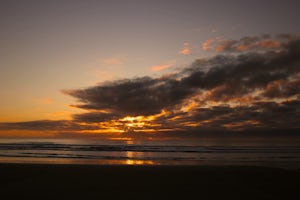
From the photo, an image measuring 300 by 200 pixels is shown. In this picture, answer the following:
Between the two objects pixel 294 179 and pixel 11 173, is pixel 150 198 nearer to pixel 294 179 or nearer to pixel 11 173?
pixel 294 179

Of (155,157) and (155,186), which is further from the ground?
(155,186)

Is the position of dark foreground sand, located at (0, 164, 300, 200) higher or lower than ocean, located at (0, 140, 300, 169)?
higher

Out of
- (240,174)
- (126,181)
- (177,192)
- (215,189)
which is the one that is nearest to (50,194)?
(126,181)

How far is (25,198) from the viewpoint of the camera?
845 centimetres

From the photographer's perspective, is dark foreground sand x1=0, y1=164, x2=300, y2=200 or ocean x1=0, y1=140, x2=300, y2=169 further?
ocean x1=0, y1=140, x2=300, y2=169

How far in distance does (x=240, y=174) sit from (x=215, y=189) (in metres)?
4.26

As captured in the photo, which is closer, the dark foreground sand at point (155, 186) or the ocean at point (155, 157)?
the dark foreground sand at point (155, 186)

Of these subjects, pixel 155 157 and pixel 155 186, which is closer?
pixel 155 186

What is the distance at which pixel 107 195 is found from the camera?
892 centimetres

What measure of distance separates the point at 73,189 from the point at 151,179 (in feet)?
12.9

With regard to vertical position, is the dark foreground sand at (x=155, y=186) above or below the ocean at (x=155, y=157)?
above

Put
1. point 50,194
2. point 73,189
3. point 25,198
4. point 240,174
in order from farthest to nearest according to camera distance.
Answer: point 240,174
point 73,189
point 50,194
point 25,198

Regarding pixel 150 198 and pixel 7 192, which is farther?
pixel 7 192

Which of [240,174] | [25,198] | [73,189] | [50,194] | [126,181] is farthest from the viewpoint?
[240,174]
